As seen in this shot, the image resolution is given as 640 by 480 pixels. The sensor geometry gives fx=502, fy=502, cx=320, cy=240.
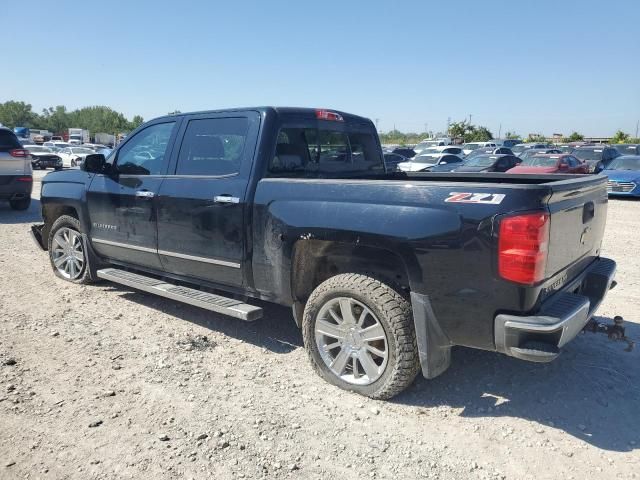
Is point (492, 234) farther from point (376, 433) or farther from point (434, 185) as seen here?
point (376, 433)

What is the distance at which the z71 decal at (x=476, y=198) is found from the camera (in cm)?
273

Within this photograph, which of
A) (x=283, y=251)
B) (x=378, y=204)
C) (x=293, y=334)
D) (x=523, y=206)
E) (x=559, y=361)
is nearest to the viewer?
(x=523, y=206)

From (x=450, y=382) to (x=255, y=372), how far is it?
4.72 ft

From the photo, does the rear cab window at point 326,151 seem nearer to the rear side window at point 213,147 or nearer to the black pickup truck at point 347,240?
the black pickup truck at point 347,240

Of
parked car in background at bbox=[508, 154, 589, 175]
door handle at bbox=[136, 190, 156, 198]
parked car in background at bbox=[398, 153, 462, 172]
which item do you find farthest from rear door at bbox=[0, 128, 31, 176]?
parked car in background at bbox=[508, 154, 589, 175]

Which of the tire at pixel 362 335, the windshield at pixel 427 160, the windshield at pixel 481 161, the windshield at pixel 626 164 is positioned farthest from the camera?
the windshield at pixel 427 160

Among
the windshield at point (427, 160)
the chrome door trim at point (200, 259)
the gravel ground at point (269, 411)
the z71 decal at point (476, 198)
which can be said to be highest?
the z71 decal at point (476, 198)

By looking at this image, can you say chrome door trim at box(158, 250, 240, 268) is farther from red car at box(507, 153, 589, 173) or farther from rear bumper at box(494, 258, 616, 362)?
red car at box(507, 153, 589, 173)

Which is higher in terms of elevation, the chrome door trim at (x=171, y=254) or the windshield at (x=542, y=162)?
the chrome door trim at (x=171, y=254)

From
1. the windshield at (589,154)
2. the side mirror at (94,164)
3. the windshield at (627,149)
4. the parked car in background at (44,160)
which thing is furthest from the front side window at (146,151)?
the parked car in background at (44,160)

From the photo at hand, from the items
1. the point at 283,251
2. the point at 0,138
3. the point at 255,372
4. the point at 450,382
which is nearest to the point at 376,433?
the point at 450,382

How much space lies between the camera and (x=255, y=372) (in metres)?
3.78

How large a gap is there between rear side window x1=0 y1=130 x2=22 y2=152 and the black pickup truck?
6.96m

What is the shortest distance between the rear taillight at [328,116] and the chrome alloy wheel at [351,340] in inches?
70.8
